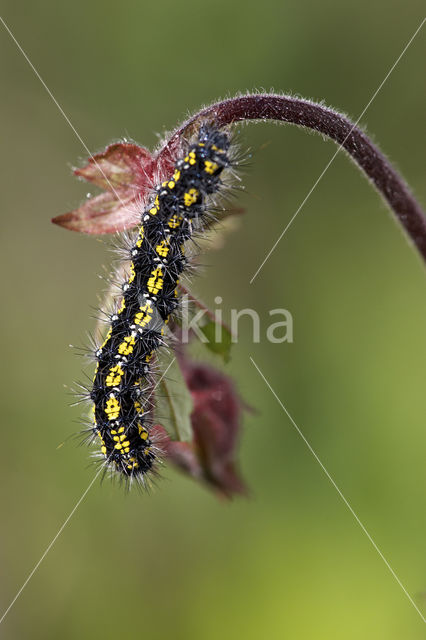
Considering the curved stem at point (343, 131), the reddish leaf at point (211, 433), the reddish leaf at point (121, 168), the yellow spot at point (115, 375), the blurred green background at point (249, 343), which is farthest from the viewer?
the blurred green background at point (249, 343)

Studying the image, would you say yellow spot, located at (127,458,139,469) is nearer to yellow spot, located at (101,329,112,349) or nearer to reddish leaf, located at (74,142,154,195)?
yellow spot, located at (101,329,112,349)

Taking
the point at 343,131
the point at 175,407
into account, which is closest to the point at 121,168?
the point at 343,131

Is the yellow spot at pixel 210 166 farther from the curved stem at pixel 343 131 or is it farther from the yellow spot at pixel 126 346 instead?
the yellow spot at pixel 126 346

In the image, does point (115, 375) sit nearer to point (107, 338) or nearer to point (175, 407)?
point (107, 338)

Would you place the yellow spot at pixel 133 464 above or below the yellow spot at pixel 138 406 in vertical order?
below

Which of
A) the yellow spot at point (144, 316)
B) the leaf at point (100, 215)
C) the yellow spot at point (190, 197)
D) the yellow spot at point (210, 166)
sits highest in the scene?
the yellow spot at point (210, 166)

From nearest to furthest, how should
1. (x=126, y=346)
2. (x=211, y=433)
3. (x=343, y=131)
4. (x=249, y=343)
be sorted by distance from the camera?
(x=343, y=131) → (x=126, y=346) → (x=211, y=433) → (x=249, y=343)

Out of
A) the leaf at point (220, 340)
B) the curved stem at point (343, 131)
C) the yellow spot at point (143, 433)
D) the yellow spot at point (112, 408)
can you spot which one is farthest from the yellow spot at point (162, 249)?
the yellow spot at point (143, 433)
